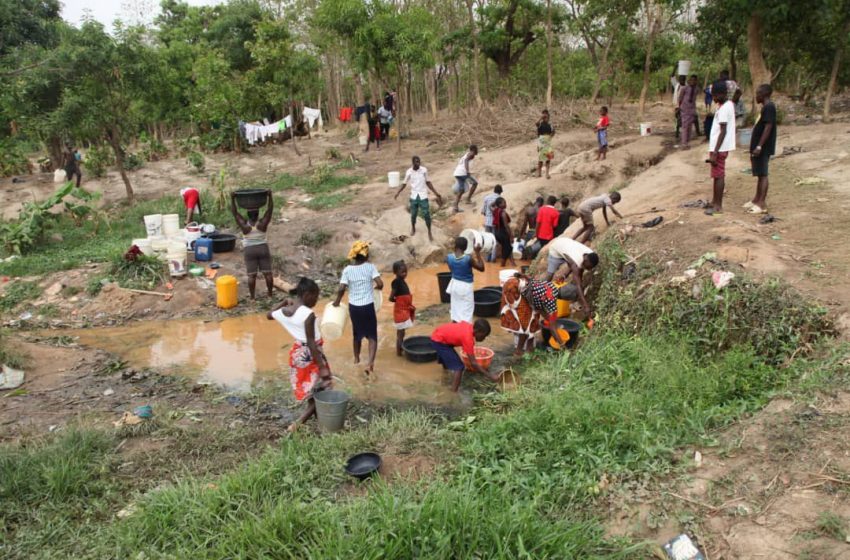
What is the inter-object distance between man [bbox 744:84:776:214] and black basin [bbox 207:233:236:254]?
8330 mm

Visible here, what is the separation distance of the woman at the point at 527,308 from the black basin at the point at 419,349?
3.11 feet

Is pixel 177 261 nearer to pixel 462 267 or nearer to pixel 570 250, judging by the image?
pixel 462 267

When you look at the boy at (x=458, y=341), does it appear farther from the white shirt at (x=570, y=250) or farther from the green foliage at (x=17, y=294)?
the green foliage at (x=17, y=294)

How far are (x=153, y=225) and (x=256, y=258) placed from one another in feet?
9.99

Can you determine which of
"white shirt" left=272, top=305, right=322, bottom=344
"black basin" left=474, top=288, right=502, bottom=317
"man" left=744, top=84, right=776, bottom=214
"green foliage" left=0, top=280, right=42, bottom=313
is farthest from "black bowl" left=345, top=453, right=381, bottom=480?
"green foliage" left=0, top=280, right=42, bottom=313

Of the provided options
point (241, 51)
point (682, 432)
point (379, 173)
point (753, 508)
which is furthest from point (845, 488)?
point (241, 51)

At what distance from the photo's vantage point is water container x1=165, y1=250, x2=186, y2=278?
9.26 metres

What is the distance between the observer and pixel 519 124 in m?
17.9

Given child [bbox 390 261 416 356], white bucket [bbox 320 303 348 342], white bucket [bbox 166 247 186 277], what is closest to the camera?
white bucket [bbox 320 303 348 342]

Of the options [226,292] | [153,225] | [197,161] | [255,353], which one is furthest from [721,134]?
[197,161]

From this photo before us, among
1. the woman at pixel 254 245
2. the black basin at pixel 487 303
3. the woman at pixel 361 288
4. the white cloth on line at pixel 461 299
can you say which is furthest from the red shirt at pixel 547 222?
the woman at pixel 361 288

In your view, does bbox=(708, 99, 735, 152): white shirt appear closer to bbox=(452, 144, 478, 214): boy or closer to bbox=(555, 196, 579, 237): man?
bbox=(555, 196, 579, 237): man

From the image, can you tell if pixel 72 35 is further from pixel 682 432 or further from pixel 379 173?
pixel 682 432

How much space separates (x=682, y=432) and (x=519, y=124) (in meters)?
15.1
